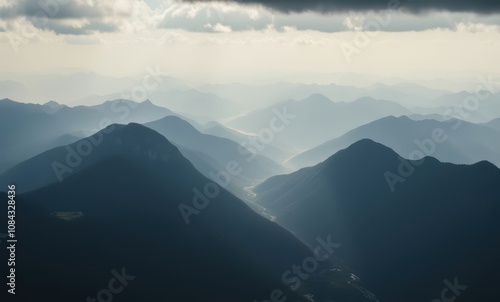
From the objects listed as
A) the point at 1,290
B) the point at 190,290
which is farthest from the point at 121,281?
the point at 1,290

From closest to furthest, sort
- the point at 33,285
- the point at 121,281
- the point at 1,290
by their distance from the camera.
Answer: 1. the point at 1,290
2. the point at 33,285
3. the point at 121,281

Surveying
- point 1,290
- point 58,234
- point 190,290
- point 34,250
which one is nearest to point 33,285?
point 1,290

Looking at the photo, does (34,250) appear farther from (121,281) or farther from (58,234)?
(121,281)

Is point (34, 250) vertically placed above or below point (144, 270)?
above

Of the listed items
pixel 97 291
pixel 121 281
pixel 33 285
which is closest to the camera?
pixel 33 285

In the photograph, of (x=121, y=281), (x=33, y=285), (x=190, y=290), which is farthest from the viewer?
(x=190, y=290)

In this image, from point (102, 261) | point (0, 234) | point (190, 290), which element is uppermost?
point (0, 234)

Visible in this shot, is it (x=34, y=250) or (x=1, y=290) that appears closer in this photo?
(x=1, y=290)

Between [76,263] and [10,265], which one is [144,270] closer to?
[76,263]

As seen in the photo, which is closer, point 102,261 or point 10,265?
point 10,265
